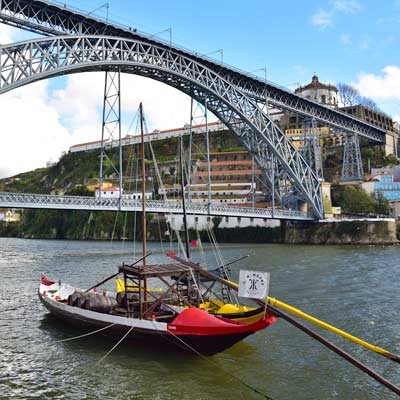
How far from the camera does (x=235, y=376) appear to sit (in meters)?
10.7

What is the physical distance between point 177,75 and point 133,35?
5.40 metres

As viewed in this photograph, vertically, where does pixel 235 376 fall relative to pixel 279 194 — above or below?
below

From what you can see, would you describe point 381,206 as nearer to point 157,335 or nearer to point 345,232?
point 345,232

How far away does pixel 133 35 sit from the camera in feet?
125

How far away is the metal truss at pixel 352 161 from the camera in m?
66.5

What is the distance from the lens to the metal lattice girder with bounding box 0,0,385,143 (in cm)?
3107

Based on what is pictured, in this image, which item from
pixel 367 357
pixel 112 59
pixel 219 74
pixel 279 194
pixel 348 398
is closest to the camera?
pixel 348 398

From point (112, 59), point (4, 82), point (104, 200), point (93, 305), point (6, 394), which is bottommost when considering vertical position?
point (6, 394)

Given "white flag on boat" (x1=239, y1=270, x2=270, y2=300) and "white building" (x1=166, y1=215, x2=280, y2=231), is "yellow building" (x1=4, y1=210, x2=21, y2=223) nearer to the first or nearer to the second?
"white building" (x1=166, y1=215, x2=280, y2=231)

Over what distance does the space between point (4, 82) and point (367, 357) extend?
26360mm

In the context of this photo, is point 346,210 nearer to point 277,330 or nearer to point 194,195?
point 194,195

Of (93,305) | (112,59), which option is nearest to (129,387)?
(93,305)

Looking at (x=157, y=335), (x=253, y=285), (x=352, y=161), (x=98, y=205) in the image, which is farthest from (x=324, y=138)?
(x=253, y=285)

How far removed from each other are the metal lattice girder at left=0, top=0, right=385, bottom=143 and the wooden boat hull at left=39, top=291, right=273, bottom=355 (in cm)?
2440
